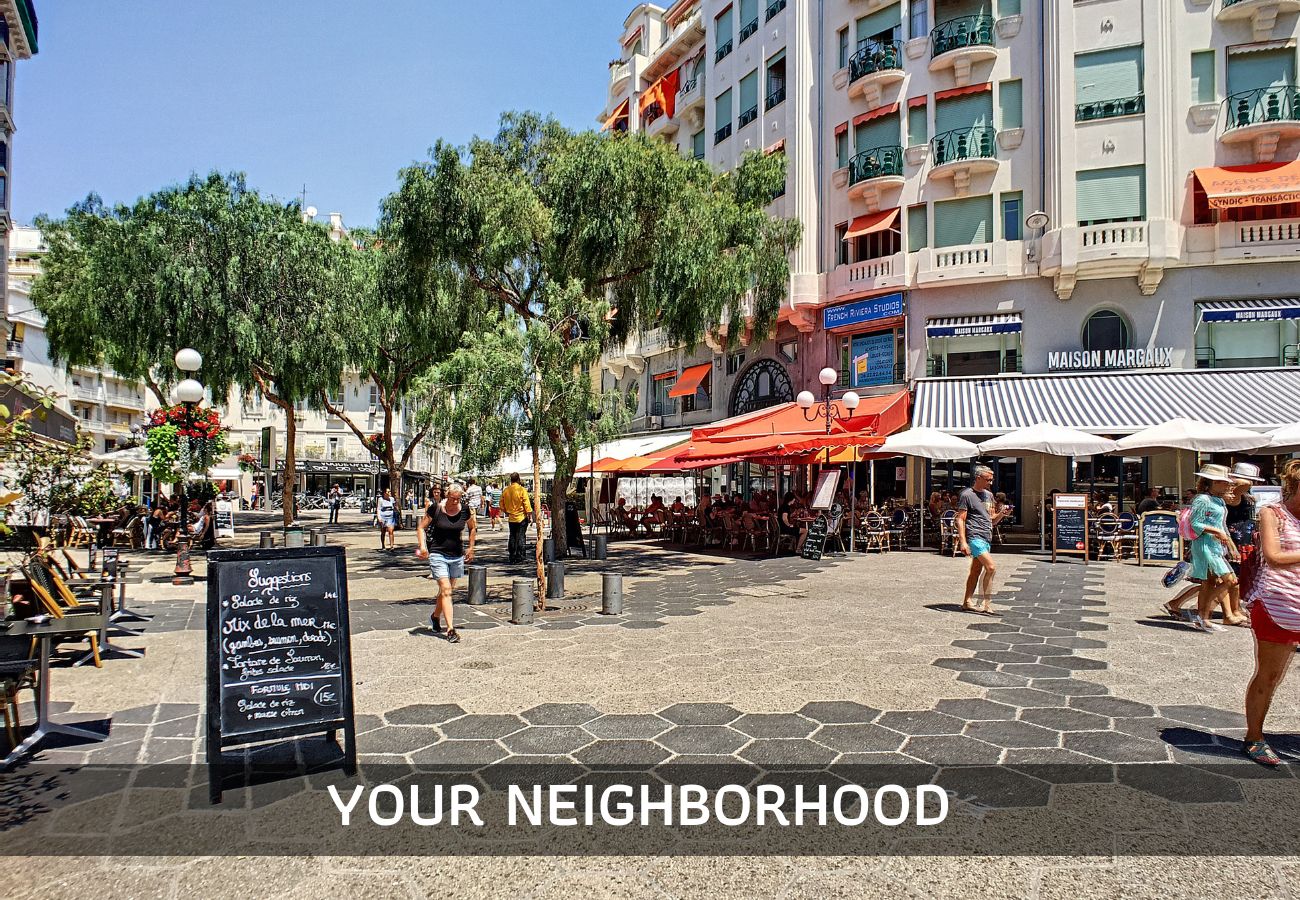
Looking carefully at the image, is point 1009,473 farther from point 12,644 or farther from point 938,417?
point 12,644

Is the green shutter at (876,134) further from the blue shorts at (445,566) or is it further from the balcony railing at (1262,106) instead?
the blue shorts at (445,566)

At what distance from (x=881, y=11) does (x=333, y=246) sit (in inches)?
667

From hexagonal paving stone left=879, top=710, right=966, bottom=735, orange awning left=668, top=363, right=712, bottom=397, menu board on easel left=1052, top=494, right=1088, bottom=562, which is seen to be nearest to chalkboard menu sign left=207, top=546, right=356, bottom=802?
hexagonal paving stone left=879, top=710, right=966, bottom=735

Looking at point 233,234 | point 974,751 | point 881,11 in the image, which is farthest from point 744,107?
point 974,751

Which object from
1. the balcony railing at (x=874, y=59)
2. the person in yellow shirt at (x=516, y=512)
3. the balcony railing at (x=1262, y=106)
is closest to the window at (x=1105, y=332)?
the balcony railing at (x=1262, y=106)

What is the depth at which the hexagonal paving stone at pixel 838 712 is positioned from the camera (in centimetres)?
515

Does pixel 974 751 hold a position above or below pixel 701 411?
below

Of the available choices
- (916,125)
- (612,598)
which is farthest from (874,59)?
(612,598)

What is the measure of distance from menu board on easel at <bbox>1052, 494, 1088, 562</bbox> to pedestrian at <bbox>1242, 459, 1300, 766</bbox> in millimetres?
11643

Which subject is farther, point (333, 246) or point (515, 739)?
→ point (333, 246)

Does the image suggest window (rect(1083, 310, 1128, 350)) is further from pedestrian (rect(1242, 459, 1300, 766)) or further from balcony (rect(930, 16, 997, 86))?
pedestrian (rect(1242, 459, 1300, 766))

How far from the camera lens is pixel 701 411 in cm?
2878

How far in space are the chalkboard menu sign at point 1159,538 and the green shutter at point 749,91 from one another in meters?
18.2

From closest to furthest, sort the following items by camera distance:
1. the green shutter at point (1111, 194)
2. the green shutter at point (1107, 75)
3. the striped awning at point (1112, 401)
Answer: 1. the striped awning at point (1112, 401)
2. the green shutter at point (1111, 194)
3. the green shutter at point (1107, 75)
